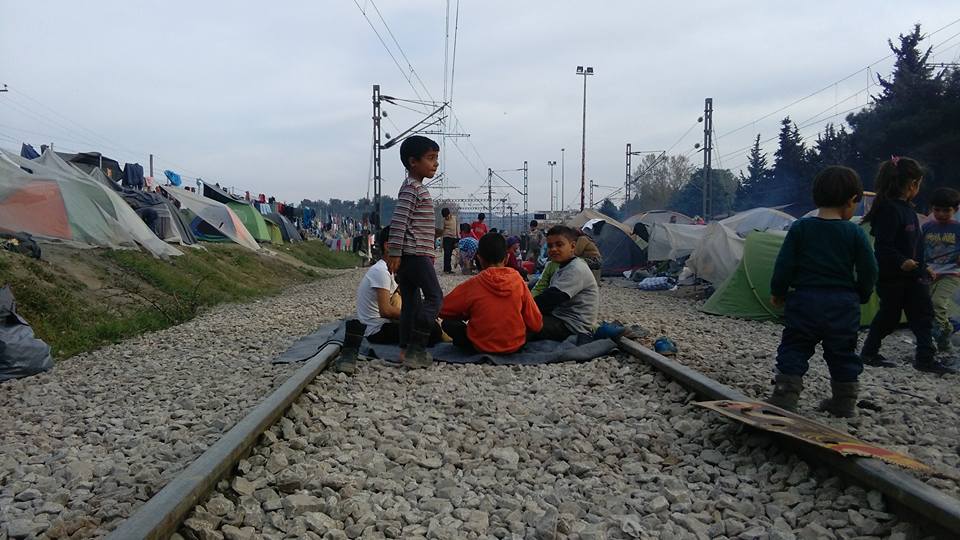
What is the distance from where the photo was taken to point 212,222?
73.8ft

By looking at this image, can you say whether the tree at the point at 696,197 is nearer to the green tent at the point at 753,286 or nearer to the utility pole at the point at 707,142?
the utility pole at the point at 707,142

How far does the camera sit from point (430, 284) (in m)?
5.56

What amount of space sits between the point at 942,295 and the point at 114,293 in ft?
32.7

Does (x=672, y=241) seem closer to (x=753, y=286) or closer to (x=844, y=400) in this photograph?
(x=753, y=286)

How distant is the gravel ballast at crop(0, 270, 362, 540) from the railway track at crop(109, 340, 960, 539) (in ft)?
1.17

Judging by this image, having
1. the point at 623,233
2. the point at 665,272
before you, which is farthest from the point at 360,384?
the point at 623,233

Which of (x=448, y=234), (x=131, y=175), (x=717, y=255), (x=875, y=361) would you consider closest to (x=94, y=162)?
(x=131, y=175)

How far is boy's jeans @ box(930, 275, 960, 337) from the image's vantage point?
6133mm

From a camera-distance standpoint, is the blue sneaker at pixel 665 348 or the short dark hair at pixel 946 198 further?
the blue sneaker at pixel 665 348

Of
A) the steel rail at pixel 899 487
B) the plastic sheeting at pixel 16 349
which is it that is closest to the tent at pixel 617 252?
the plastic sheeting at pixel 16 349

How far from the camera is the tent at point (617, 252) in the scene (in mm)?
19500

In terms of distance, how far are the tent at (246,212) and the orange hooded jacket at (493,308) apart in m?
21.9

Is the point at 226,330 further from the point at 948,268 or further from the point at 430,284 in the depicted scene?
the point at 948,268

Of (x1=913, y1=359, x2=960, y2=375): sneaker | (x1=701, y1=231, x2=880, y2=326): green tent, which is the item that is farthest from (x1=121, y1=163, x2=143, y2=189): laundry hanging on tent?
(x1=913, y1=359, x2=960, y2=375): sneaker
